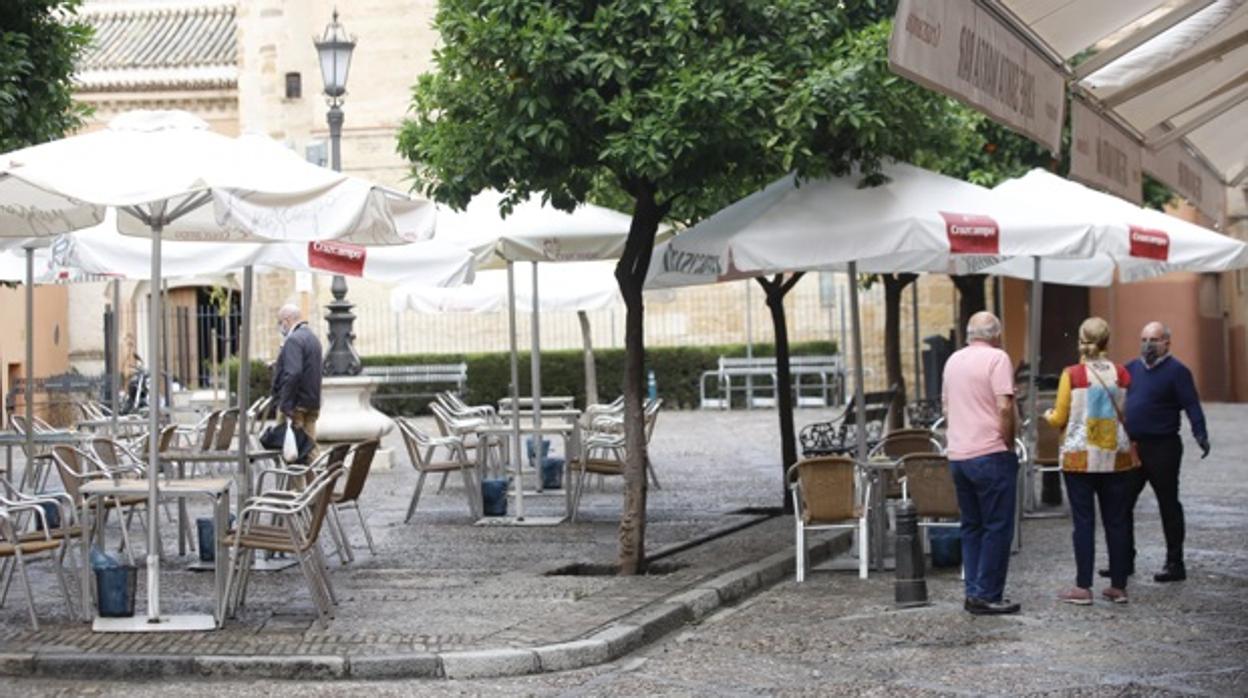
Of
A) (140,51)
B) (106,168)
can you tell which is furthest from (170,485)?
(140,51)

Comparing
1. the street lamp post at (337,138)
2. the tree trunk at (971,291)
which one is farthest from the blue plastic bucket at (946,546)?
the tree trunk at (971,291)

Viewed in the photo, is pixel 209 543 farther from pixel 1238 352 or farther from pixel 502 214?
pixel 1238 352

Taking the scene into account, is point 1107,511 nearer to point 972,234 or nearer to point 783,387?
point 972,234

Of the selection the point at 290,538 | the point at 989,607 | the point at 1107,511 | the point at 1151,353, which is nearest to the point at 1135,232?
the point at 1151,353

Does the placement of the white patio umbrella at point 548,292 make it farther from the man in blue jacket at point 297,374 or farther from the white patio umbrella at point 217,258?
the white patio umbrella at point 217,258

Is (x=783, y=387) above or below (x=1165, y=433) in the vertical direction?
above

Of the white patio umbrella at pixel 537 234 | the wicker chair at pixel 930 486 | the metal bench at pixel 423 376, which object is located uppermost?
the white patio umbrella at pixel 537 234

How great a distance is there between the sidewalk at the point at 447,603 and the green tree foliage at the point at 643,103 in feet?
3.33

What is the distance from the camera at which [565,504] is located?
19375 mm

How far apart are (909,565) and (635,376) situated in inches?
111

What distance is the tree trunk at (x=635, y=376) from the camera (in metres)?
13.9

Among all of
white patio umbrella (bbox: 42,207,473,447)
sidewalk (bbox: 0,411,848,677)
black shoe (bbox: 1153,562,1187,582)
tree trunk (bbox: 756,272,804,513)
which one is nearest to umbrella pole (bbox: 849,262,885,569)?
sidewalk (bbox: 0,411,848,677)

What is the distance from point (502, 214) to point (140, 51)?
3971 cm

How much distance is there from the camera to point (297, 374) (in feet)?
58.3
